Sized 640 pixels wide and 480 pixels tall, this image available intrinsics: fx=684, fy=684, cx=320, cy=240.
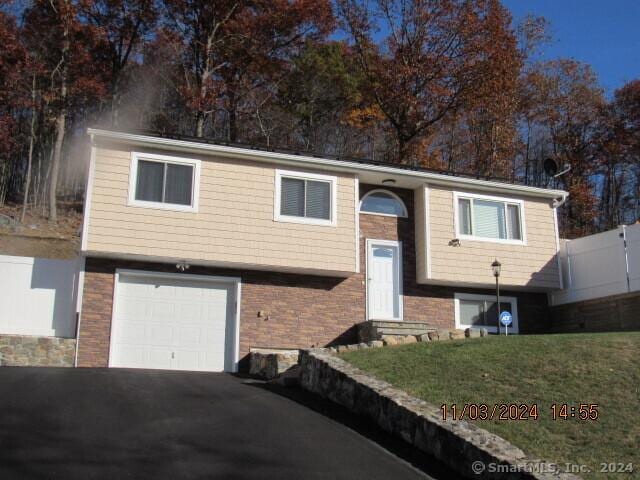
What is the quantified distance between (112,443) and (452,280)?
10514 mm

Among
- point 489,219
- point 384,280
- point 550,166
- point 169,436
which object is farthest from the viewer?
point 550,166

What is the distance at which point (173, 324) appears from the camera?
47.0ft

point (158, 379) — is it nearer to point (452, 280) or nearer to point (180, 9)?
point (452, 280)

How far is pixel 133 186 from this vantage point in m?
14.2

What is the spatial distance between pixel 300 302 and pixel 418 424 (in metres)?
7.65

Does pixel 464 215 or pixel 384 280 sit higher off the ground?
pixel 464 215

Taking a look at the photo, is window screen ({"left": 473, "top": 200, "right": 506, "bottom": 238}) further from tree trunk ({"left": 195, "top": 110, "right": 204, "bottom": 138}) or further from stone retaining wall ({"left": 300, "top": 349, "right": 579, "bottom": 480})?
tree trunk ({"left": 195, "top": 110, "right": 204, "bottom": 138})

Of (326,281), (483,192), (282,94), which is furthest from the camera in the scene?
(282,94)

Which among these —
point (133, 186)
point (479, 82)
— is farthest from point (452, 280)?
point (479, 82)

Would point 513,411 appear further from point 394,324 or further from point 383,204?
point 383,204

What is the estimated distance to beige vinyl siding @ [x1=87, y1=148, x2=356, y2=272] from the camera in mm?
13836

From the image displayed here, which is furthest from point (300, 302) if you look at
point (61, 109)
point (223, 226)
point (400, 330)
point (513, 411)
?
point (61, 109)

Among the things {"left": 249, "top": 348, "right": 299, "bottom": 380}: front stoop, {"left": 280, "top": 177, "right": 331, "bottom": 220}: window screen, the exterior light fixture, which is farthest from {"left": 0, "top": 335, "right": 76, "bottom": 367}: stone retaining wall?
{"left": 280, "top": 177, "right": 331, "bottom": 220}: window screen

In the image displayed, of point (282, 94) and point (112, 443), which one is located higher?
point (282, 94)
